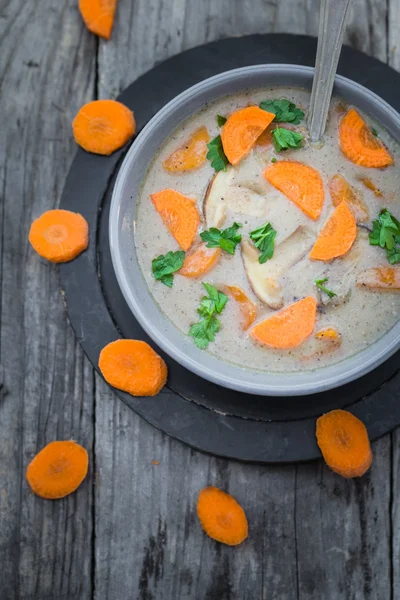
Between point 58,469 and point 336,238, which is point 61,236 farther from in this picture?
point 336,238

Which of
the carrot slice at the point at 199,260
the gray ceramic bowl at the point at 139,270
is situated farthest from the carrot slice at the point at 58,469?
the carrot slice at the point at 199,260

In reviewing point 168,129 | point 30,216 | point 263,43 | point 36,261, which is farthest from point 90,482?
point 263,43

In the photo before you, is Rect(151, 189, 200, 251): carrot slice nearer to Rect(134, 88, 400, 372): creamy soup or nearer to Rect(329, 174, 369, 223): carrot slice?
Rect(134, 88, 400, 372): creamy soup

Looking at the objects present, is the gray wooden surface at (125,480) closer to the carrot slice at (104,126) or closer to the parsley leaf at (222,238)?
the carrot slice at (104,126)

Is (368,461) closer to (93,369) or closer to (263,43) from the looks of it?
(93,369)

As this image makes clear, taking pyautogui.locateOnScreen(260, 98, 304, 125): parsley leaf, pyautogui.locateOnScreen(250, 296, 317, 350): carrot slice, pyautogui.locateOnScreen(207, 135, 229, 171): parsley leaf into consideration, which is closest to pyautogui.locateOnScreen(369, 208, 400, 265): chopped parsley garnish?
pyautogui.locateOnScreen(250, 296, 317, 350): carrot slice
